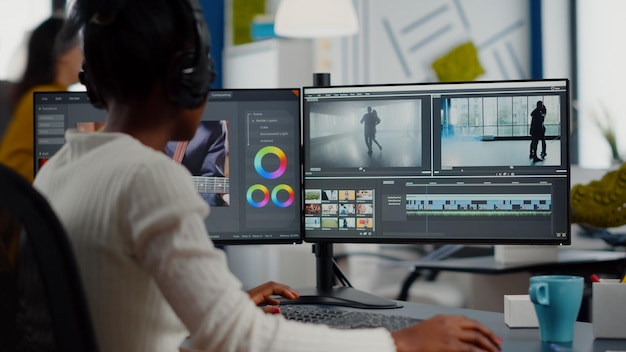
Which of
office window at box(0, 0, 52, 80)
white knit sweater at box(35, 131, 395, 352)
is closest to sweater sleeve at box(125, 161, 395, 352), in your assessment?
white knit sweater at box(35, 131, 395, 352)

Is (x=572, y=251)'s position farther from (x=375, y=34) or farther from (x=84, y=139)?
(x=375, y=34)

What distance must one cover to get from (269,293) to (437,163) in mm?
449

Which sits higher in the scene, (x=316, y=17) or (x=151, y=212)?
(x=316, y=17)

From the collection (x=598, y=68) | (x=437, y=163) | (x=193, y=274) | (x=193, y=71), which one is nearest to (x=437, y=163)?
(x=437, y=163)

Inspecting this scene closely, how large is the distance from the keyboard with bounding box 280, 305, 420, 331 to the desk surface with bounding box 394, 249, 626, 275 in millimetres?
1198

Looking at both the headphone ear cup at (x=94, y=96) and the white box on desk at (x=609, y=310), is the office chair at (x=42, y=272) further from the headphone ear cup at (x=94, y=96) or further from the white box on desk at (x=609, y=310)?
the white box on desk at (x=609, y=310)

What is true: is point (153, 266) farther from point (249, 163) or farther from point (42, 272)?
point (249, 163)

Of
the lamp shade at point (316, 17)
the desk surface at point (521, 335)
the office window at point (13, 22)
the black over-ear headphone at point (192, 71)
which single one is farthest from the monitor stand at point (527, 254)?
the office window at point (13, 22)

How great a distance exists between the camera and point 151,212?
966mm

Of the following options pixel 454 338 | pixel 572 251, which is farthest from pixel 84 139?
pixel 572 251

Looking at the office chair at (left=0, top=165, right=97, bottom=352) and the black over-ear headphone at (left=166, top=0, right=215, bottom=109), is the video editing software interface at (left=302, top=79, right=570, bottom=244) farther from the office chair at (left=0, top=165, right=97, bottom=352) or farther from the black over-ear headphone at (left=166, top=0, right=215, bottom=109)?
the office chair at (left=0, top=165, right=97, bottom=352)

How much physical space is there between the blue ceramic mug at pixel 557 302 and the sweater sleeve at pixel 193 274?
68 cm

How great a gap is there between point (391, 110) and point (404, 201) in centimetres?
20

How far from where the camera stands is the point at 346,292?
6.63ft
